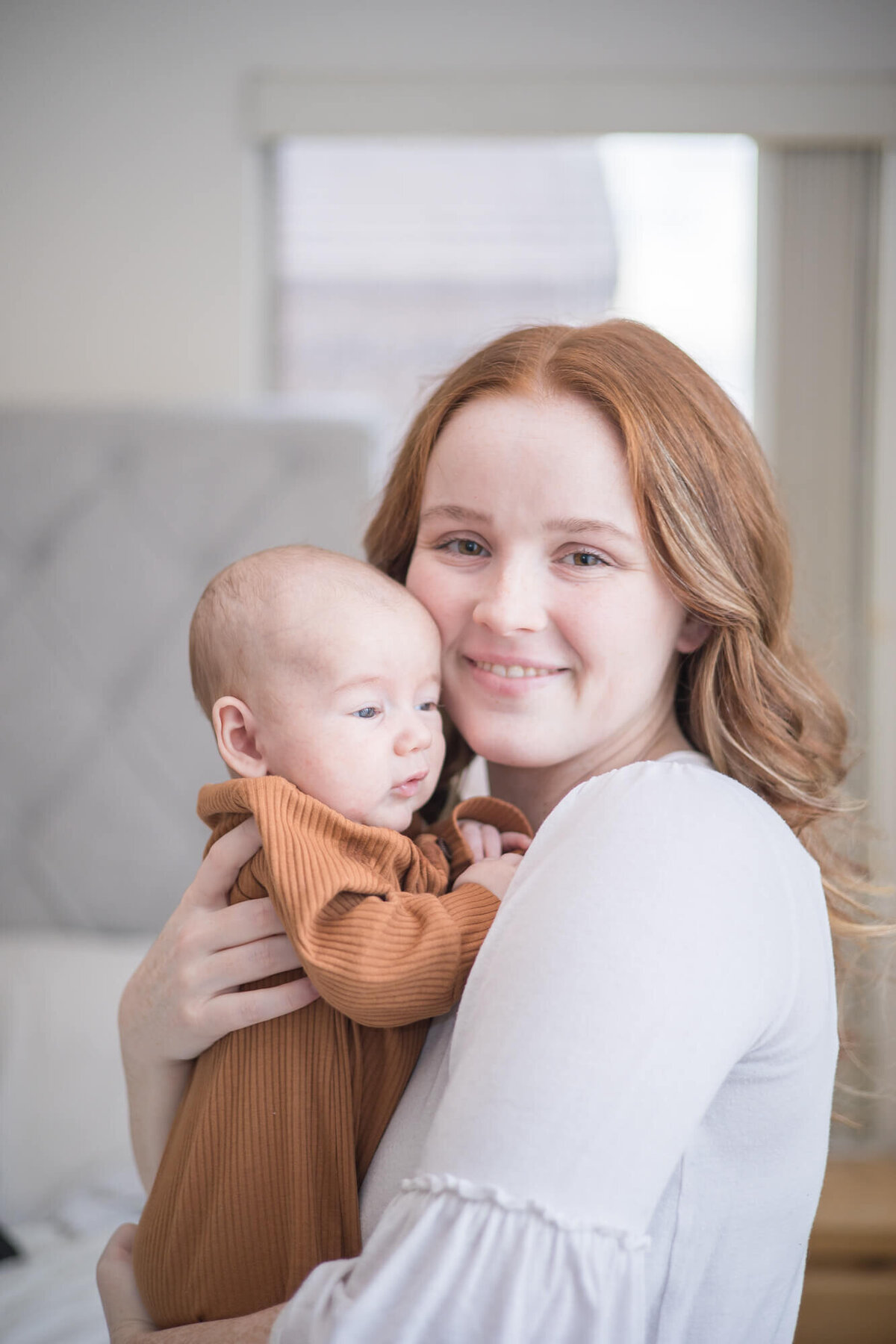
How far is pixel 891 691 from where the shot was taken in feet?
9.04

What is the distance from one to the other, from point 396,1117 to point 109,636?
5.92 ft

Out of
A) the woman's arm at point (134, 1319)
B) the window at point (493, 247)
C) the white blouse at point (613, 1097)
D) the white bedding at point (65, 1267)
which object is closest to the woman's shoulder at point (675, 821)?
the white blouse at point (613, 1097)

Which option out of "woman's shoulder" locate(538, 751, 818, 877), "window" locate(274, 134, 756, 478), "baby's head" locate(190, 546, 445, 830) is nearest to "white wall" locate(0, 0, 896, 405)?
"window" locate(274, 134, 756, 478)

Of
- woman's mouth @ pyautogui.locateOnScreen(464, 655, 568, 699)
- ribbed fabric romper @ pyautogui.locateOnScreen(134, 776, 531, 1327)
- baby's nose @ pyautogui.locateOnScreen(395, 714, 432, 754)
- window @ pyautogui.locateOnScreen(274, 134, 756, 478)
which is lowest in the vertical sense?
ribbed fabric romper @ pyautogui.locateOnScreen(134, 776, 531, 1327)

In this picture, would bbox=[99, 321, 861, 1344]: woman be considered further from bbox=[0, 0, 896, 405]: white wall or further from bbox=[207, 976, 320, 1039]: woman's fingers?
bbox=[0, 0, 896, 405]: white wall

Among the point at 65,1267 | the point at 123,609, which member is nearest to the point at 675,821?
the point at 65,1267

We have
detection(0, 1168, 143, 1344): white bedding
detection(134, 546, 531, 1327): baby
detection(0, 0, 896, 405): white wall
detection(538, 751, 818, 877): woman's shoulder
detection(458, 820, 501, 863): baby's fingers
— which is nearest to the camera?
detection(538, 751, 818, 877): woman's shoulder

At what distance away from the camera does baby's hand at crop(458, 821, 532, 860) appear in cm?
109

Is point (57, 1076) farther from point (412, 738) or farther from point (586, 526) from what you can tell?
point (586, 526)

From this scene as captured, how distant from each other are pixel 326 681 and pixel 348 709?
0.04m

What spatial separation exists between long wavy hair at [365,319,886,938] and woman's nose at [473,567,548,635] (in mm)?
129

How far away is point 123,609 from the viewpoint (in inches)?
97.0

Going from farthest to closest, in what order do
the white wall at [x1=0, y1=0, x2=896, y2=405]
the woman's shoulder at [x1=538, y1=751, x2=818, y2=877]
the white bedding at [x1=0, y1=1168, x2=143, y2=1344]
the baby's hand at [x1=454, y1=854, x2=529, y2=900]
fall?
1. the white wall at [x1=0, y1=0, x2=896, y2=405]
2. the white bedding at [x1=0, y1=1168, x2=143, y2=1344]
3. the baby's hand at [x1=454, y1=854, x2=529, y2=900]
4. the woman's shoulder at [x1=538, y1=751, x2=818, y2=877]

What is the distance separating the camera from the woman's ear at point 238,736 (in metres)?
1.04
